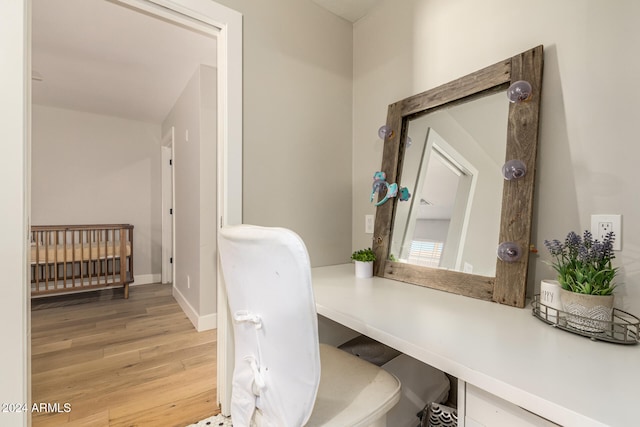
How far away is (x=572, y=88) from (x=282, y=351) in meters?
1.27

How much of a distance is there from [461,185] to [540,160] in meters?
0.29

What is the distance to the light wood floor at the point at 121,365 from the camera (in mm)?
1566

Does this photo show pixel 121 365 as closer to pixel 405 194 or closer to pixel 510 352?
pixel 405 194

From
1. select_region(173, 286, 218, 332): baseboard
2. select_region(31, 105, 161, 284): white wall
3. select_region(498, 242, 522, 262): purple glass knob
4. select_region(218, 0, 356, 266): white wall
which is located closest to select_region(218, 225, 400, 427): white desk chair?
select_region(498, 242, 522, 262): purple glass knob

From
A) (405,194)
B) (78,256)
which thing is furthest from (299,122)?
(78,256)

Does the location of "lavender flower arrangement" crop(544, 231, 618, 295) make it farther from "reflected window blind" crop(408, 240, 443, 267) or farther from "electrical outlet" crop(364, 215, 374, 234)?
"electrical outlet" crop(364, 215, 374, 234)

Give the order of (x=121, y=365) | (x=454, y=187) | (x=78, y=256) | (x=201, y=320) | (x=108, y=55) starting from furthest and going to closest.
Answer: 1. (x=78, y=256)
2. (x=201, y=320)
3. (x=108, y=55)
4. (x=121, y=365)
5. (x=454, y=187)

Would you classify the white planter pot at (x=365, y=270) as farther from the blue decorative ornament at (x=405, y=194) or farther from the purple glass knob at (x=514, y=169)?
the purple glass knob at (x=514, y=169)

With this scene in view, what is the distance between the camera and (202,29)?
1412 mm

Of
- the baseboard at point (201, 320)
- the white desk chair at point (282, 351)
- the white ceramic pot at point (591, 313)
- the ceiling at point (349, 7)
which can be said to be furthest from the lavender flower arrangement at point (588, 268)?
the baseboard at point (201, 320)

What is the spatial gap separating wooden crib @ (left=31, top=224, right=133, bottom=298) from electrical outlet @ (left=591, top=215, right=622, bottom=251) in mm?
4202

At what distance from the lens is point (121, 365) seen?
6.68ft

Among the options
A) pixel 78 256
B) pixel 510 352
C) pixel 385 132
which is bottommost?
pixel 78 256

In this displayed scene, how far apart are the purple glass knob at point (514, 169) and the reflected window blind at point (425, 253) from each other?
39 centimetres
